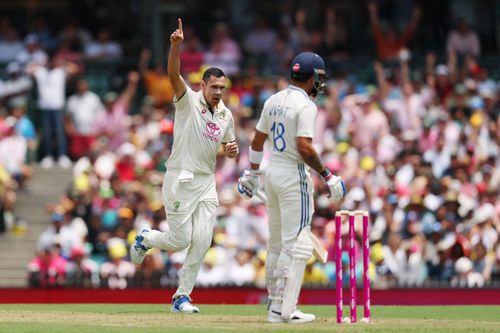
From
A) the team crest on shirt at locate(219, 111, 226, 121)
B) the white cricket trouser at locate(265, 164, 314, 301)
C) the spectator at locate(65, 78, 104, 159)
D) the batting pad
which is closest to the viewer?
the batting pad

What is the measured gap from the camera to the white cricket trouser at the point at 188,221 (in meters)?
13.5

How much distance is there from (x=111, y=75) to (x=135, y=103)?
2.27 ft

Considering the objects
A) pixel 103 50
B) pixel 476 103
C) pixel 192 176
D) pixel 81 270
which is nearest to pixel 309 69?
pixel 192 176

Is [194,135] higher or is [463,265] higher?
[194,135]

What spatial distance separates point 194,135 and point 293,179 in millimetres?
1646

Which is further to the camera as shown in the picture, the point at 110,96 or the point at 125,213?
the point at 110,96

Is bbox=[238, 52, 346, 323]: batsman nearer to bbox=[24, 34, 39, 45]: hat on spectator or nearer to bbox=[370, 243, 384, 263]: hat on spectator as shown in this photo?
bbox=[370, 243, 384, 263]: hat on spectator

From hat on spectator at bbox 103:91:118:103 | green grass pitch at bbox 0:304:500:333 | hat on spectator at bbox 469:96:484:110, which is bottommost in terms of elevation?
green grass pitch at bbox 0:304:500:333

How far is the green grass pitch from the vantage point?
11.9 metres

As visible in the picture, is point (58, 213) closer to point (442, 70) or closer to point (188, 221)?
point (442, 70)

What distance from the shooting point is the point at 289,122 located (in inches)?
481

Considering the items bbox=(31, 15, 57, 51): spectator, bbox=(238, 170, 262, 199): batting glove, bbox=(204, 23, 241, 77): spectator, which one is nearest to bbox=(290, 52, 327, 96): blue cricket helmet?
bbox=(238, 170, 262, 199): batting glove

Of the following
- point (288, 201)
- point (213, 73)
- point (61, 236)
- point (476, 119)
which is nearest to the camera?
point (288, 201)

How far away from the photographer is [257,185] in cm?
1290
